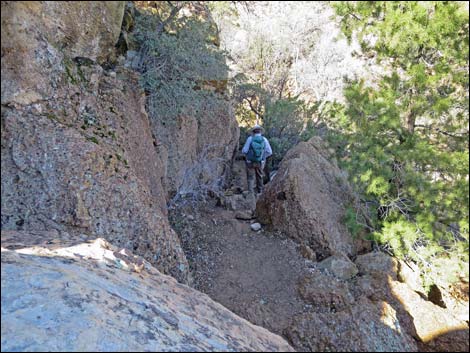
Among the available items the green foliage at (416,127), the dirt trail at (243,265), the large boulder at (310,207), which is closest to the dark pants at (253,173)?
the large boulder at (310,207)

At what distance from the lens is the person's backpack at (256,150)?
7797 mm

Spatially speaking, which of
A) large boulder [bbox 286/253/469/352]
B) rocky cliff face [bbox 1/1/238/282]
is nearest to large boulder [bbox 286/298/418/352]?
large boulder [bbox 286/253/469/352]

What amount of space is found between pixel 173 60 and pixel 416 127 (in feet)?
11.5

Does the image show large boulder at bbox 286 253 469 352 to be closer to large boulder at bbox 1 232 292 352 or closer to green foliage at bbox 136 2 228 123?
large boulder at bbox 1 232 292 352

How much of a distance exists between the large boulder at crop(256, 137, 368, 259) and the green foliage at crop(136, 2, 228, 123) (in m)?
1.90

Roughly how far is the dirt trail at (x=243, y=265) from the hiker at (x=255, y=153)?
1989mm

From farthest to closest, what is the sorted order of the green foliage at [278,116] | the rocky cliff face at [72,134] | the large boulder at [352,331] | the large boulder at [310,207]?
1. the green foliage at [278,116]
2. the large boulder at [310,207]
3. the large boulder at [352,331]
4. the rocky cliff face at [72,134]

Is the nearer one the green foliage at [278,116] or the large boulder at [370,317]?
the large boulder at [370,317]

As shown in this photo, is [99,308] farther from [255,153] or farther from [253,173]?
[253,173]

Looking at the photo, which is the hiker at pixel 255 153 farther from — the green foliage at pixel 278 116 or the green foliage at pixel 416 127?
the green foliage at pixel 416 127

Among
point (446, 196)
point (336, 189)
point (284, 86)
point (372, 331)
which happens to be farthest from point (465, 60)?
point (284, 86)

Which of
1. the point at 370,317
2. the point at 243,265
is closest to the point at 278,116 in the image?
the point at 243,265

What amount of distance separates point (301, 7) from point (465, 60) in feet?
36.2

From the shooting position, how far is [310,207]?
18.5ft
